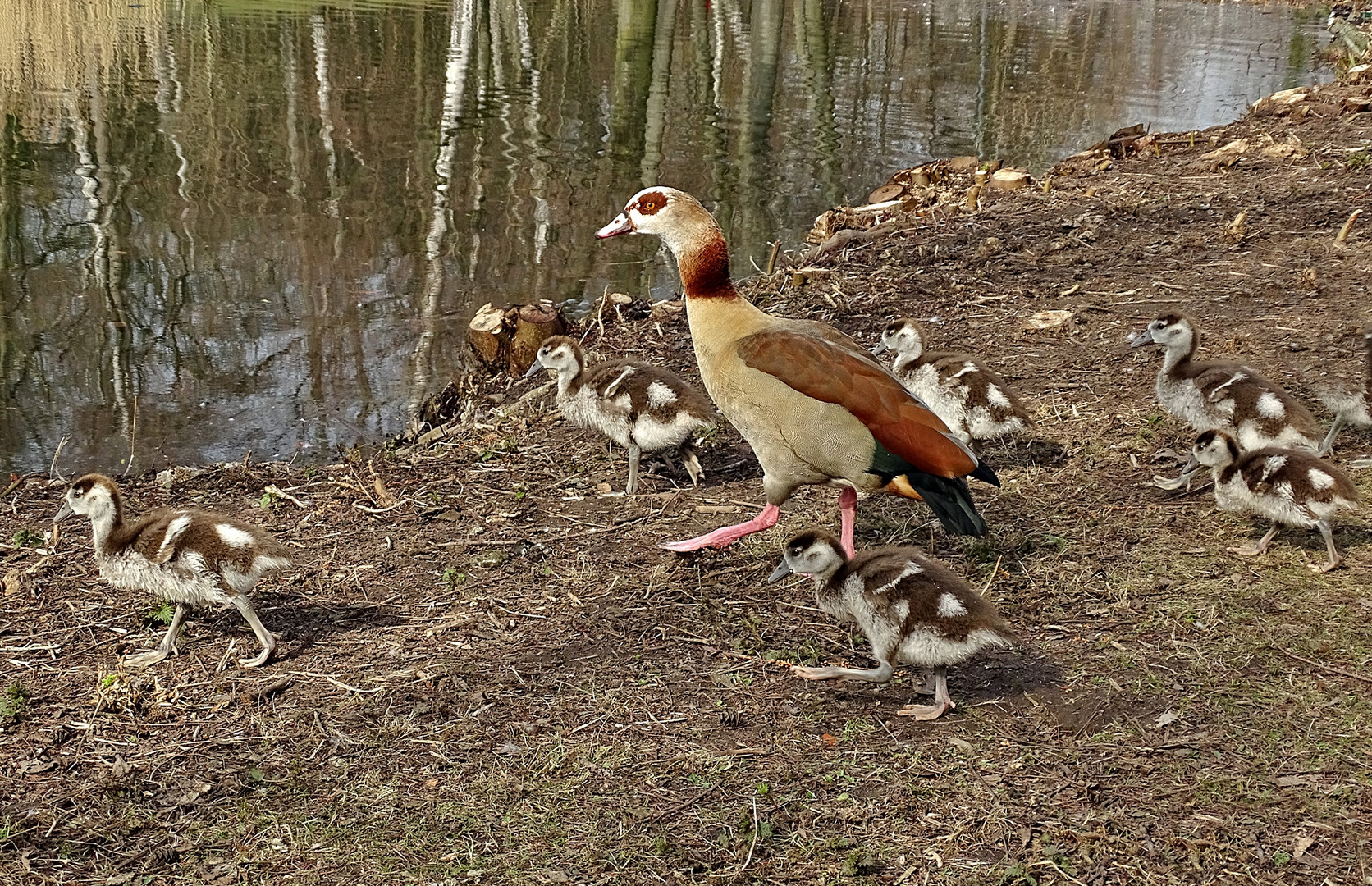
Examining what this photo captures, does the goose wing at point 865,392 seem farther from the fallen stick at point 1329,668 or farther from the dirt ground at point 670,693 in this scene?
the fallen stick at point 1329,668

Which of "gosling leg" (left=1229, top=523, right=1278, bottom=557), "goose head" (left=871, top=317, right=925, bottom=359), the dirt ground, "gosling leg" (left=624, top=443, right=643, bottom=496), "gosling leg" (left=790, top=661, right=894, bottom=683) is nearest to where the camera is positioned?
the dirt ground

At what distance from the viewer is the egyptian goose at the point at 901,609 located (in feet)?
14.7

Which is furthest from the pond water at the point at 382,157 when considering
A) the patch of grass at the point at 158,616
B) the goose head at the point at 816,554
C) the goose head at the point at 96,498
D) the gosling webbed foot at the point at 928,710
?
the gosling webbed foot at the point at 928,710

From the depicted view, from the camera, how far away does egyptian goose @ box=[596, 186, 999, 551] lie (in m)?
5.46

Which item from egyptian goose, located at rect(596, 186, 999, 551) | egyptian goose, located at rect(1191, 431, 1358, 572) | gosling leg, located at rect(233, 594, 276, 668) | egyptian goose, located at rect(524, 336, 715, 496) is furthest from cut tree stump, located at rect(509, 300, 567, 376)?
egyptian goose, located at rect(1191, 431, 1358, 572)

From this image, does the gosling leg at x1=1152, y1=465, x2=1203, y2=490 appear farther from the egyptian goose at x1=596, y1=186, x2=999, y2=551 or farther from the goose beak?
the goose beak

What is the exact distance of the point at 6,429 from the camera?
816cm

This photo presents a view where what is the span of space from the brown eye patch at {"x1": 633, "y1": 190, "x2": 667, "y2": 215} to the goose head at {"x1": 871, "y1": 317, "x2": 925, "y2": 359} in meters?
1.80

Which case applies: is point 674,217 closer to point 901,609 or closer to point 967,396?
point 967,396

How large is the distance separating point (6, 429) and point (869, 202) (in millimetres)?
8688

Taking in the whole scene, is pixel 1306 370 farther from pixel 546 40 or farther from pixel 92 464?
pixel 546 40

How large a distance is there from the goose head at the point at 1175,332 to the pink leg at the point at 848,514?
90.8 inches

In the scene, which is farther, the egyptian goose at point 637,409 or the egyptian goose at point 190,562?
the egyptian goose at point 637,409

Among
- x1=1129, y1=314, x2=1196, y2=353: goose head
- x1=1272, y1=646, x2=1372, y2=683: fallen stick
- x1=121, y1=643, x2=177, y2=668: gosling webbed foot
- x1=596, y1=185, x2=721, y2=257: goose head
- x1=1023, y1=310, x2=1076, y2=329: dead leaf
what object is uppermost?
x1=596, y1=185, x2=721, y2=257: goose head
